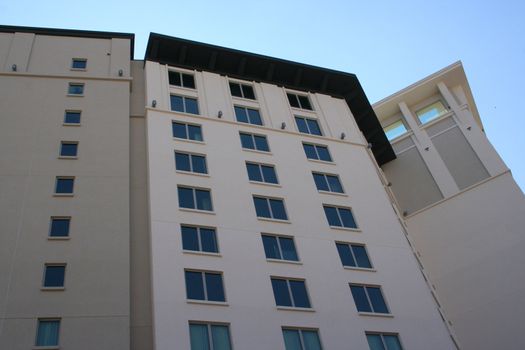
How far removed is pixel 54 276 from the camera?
88.7 feet

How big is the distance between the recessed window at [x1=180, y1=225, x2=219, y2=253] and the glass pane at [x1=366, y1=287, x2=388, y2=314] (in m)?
8.51

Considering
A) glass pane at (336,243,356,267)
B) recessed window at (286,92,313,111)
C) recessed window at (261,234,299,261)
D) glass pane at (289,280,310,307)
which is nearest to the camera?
glass pane at (289,280,310,307)

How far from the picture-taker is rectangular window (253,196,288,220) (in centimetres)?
3350

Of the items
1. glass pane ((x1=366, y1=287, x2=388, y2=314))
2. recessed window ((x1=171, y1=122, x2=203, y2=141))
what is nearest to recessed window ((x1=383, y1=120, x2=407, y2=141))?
recessed window ((x1=171, y1=122, x2=203, y2=141))

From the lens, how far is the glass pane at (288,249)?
31642 millimetres

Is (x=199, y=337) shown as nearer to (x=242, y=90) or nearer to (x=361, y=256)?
(x=361, y=256)

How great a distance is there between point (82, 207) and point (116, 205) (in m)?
1.67

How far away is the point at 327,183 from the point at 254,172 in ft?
16.2

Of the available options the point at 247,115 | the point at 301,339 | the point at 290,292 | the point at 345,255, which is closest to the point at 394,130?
the point at 247,115

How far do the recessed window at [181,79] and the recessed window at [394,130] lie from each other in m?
18.2

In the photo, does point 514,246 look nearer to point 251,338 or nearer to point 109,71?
point 251,338

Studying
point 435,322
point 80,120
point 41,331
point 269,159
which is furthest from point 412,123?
point 41,331

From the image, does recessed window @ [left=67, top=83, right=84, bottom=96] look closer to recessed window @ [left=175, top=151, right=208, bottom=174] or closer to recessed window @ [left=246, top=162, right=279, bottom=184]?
recessed window @ [left=175, top=151, right=208, bottom=174]

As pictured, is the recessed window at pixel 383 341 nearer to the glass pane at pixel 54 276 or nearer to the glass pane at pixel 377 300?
the glass pane at pixel 377 300
